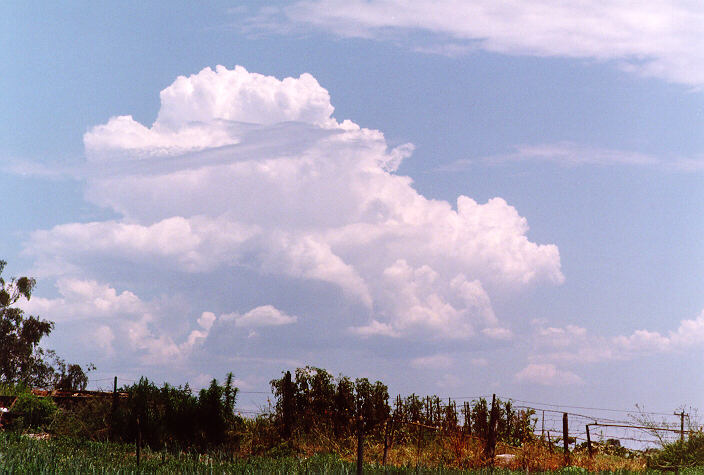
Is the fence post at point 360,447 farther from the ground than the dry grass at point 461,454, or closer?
farther from the ground

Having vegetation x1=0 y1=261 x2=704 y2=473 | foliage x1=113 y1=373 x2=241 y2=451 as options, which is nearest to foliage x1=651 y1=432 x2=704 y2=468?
vegetation x1=0 y1=261 x2=704 y2=473

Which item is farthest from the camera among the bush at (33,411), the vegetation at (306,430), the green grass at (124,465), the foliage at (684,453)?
the bush at (33,411)

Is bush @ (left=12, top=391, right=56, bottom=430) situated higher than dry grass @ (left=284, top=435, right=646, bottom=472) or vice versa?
bush @ (left=12, top=391, right=56, bottom=430)

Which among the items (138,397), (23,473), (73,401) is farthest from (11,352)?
(23,473)

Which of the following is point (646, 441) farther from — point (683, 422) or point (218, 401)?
point (218, 401)

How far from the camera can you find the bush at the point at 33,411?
94.3 ft

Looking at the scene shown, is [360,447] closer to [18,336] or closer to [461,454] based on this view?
[461,454]

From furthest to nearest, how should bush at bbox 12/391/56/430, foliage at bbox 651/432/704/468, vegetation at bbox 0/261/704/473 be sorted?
bush at bbox 12/391/56/430 → foliage at bbox 651/432/704/468 → vegetation at bbox 0/261/704/473

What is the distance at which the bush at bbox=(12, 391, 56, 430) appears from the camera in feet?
94.3

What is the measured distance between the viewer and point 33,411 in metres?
29.0

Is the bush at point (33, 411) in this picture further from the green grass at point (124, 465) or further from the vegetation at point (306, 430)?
the green grass at point (124, 465)

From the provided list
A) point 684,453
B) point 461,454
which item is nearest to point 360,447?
point 461,454

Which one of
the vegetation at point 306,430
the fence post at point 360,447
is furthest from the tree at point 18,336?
the fence post at point 360,447

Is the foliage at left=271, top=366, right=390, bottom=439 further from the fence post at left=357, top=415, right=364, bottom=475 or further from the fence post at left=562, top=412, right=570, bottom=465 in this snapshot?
the fence post at left=357, top=415, right=364, bottom=475
